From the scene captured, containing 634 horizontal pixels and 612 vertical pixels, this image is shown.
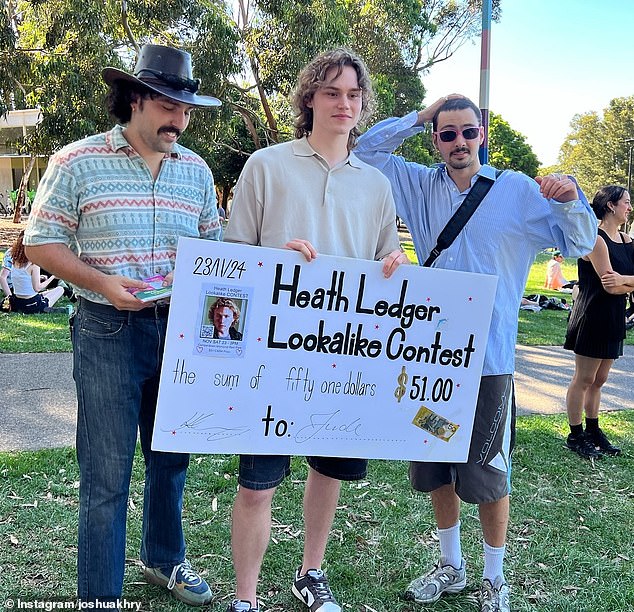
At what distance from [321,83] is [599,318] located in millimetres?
3345

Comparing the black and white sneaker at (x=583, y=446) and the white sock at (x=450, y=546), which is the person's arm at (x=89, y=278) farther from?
the black and white sneaker at (x=583, y=446)

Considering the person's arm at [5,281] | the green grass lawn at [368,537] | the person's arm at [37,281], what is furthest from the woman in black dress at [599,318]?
the person's arm at [5,281]

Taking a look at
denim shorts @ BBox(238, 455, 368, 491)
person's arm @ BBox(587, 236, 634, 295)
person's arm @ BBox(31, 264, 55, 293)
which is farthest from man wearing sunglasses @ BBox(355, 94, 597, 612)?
person's arm @ BBox(31, 264, 55, 293)

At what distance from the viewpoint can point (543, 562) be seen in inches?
131

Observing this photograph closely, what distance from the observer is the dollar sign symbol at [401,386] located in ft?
8.53

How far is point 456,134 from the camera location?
8.91 ft

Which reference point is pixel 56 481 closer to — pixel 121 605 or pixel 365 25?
pixel 121 605

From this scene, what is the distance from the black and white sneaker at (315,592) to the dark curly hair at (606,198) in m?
3.55

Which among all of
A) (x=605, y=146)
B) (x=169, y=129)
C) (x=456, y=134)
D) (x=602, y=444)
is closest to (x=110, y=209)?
(x=169, y=129)

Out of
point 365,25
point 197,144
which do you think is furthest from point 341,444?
point 365,25

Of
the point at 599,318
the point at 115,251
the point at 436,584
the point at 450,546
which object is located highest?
the point at 115,251

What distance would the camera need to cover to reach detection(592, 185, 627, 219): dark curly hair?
15.8ft
